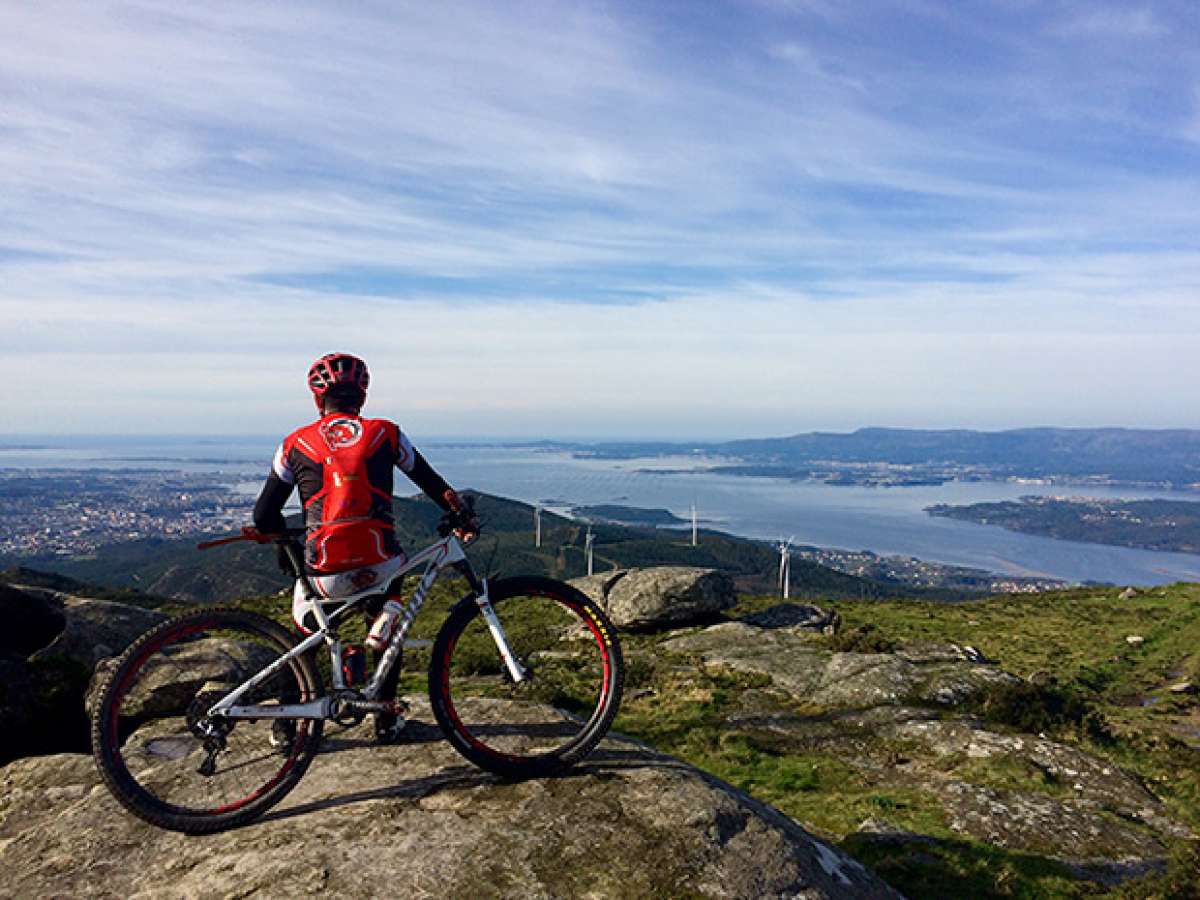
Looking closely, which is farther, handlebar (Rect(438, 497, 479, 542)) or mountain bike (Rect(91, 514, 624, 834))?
handlebar (Rect(438, 497, 479, 542))

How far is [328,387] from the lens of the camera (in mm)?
6938

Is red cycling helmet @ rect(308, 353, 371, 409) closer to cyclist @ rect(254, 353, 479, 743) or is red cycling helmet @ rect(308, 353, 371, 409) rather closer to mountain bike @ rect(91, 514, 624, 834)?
cyclist @ rect(254, 353, 479, 743)

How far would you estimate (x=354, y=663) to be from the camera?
6.63 metres

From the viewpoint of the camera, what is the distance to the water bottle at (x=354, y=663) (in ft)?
21.3

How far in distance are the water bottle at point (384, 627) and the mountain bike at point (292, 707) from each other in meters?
0.06

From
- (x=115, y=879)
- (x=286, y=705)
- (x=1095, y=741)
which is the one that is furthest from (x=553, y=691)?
(x=1095, y=741)

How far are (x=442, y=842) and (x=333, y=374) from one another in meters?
4.46

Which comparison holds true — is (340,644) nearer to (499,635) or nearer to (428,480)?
(499,635)

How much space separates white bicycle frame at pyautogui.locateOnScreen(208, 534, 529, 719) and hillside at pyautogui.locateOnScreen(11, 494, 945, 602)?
5002 inches

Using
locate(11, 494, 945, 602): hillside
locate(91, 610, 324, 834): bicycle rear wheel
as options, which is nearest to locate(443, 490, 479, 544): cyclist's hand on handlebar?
locate(91, 610, 324, 834): bicycle rear wheel

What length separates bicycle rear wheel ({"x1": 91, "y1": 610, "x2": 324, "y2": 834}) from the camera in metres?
5.56

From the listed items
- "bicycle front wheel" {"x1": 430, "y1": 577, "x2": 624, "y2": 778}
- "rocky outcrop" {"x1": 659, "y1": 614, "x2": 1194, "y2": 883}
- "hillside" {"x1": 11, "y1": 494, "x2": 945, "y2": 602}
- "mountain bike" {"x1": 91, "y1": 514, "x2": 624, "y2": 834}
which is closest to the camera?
"mountain bike" {"x1": 91, "y1": 514, "x2": 624, "y2": 834}

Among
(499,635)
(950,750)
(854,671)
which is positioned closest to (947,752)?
(950,750)

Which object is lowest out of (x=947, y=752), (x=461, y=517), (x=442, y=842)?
(x=947, y=752)
